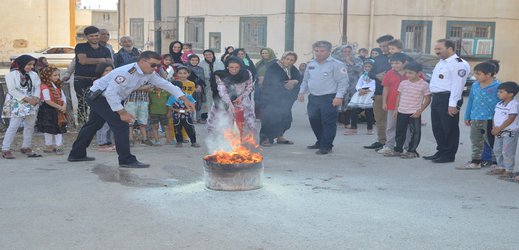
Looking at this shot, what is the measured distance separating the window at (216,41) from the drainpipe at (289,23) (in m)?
4.60

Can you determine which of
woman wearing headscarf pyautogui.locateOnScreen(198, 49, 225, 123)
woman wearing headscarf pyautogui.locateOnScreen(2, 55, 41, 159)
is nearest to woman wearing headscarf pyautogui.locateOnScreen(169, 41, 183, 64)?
woman wearing headscarf pyautogui.locateOnScreen(198, 49, 225, 123)

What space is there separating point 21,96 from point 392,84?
5.54 meters

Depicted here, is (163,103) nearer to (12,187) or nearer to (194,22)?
(12,187)

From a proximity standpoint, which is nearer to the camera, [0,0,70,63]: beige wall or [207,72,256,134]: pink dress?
[207,72,256,134]: pink dress

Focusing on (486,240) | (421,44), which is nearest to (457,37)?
(421,44)

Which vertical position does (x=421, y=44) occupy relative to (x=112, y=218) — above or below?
above

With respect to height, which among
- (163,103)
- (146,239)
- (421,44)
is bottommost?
(146,239)

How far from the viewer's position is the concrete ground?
5.50 m

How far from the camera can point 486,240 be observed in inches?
219

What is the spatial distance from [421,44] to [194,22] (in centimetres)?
1025

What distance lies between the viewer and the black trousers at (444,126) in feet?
30.0

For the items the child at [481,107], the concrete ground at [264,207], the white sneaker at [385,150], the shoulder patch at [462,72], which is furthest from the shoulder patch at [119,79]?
the child at [481,107]

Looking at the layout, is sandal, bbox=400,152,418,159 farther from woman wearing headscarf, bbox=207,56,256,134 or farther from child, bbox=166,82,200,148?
child, bbox=166,82,200,148

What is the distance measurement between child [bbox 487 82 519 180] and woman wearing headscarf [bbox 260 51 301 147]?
389cm
